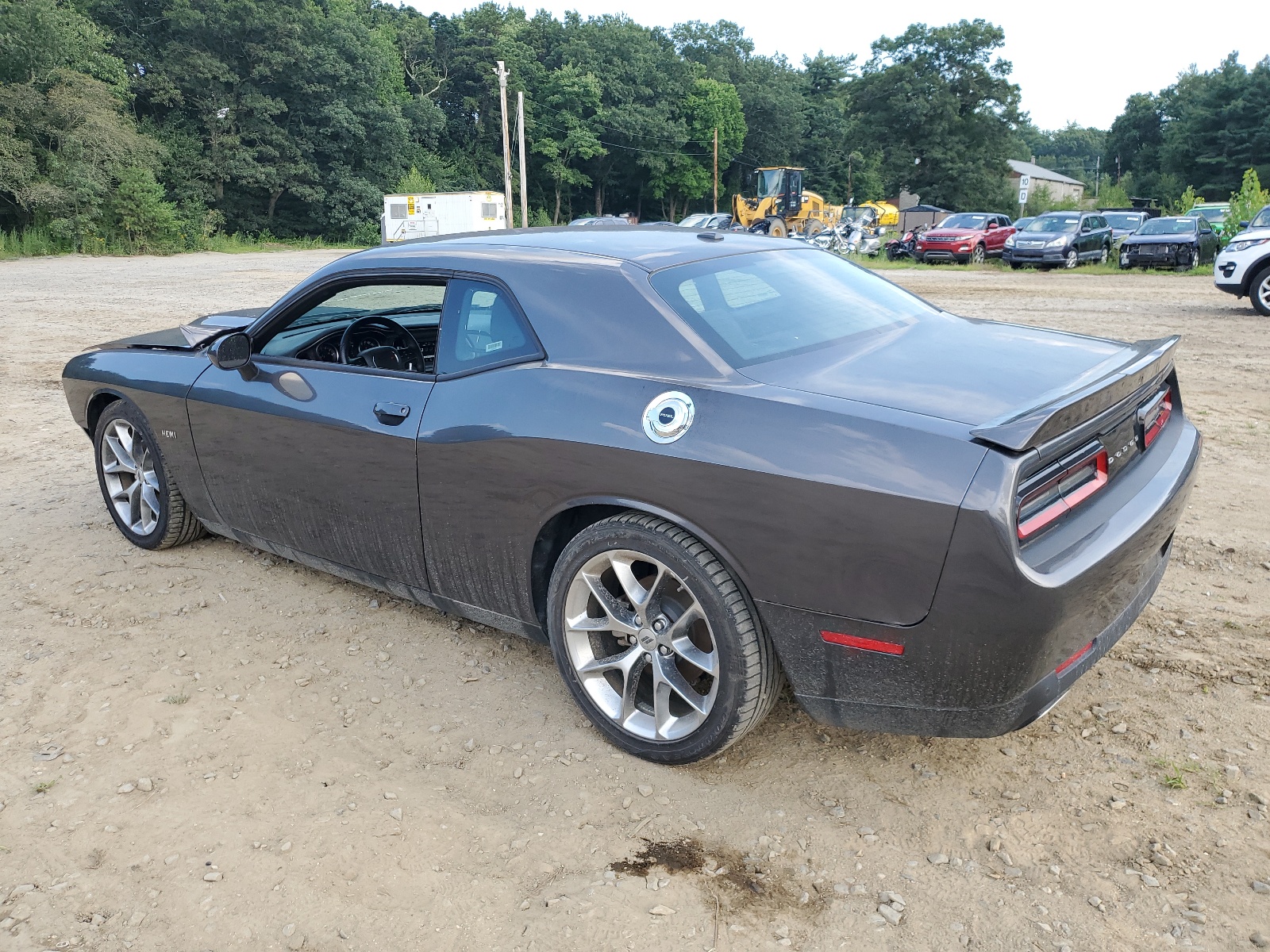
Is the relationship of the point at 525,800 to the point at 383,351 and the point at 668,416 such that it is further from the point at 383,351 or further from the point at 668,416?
the point at 383,351

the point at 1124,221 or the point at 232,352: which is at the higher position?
the point at 232,352

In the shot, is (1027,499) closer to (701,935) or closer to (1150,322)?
(701,935)

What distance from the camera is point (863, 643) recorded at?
2346mm

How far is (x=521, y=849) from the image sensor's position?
2492 mm

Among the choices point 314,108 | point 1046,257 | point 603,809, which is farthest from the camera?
point 314,108

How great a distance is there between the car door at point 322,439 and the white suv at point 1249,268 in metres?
12.5

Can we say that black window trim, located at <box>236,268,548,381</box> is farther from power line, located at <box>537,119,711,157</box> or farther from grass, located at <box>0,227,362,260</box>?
power line, located at <box>537,119,711,157</box>

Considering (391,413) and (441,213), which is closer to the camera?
(391,413)

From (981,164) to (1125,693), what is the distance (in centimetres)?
7006

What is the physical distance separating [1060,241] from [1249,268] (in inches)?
459

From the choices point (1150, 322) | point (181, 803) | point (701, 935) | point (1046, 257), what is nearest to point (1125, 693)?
point (701, 935)

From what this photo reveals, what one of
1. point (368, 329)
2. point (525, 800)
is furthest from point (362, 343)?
point (525, 800)

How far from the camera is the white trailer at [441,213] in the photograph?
39312mm

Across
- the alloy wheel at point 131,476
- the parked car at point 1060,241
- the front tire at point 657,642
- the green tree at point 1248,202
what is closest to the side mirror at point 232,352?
the alloy wheel at point 131,476
